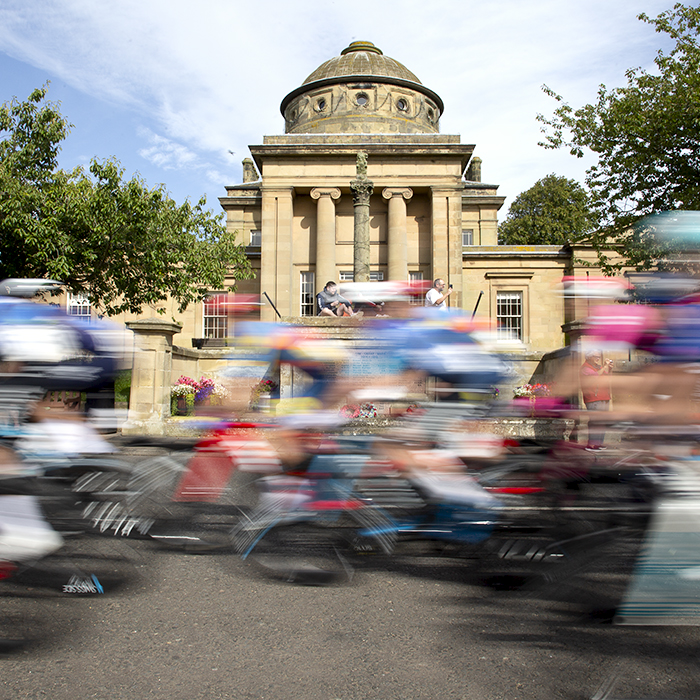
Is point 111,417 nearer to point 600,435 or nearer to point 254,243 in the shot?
point 600,435

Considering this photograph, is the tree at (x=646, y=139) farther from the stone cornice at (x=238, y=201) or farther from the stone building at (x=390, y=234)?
the stone cornice at (x=238, y=201)

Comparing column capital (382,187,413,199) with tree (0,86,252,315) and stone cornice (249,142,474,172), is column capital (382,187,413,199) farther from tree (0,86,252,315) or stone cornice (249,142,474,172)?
tree (0,86,252,315)

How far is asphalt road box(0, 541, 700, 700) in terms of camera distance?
2.85 m

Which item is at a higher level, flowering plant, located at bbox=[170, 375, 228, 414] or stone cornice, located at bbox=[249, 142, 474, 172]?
stone cornice, located at bbox=[249, 142, 474, 172]

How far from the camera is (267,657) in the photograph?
3.17 meters

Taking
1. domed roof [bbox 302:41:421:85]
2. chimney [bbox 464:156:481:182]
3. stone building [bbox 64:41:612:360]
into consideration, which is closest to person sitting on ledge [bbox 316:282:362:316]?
stone building [bbox 64:41:612:360]

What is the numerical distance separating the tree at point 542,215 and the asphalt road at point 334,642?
41.7m

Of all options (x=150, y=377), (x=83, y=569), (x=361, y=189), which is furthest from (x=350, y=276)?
(x=83, y=569)

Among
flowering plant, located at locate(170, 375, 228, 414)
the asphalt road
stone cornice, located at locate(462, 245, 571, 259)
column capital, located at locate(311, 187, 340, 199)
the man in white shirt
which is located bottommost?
the asphalt road

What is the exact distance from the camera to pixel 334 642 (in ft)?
11.0

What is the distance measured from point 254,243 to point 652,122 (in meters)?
25.8

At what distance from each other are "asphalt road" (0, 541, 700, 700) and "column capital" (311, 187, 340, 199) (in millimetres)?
26978

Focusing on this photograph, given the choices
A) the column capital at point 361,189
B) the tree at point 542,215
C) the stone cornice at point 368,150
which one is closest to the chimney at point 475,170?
the tree at point 542,215

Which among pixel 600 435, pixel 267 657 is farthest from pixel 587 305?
pixel 267 657
